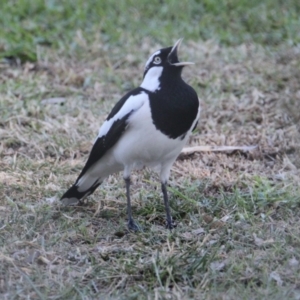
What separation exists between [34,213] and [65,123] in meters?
1.92

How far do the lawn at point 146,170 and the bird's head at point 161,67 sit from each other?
0.90 metres

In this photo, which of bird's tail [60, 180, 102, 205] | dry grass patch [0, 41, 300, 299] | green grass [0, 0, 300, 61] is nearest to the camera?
dry grass patch [0, 41, 300, 299]

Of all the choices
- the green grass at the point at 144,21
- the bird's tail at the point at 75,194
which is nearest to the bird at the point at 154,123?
the bird's tail at the point at 75,194

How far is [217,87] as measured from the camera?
7.68 m

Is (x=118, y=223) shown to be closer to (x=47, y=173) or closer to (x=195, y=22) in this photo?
(x=47, y=173)

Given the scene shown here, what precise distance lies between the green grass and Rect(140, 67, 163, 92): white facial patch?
12.4 ft

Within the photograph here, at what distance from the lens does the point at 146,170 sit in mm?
5953

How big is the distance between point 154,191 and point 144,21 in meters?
4.32

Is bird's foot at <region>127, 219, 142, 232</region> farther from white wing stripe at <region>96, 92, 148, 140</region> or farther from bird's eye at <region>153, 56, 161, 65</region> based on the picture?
bird's eye at <region>153, 56, 161, 65</region>

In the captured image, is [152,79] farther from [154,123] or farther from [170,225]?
[170,225]

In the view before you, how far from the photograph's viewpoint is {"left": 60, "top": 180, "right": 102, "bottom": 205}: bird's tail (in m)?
5.27

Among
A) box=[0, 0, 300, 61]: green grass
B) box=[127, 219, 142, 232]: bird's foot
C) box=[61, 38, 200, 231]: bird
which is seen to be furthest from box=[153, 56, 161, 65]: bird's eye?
box=[0, 0, 300, 61]: green grass

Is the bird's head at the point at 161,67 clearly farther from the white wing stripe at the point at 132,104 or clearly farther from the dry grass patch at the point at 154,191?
the dry grass patch at the point at 154,191

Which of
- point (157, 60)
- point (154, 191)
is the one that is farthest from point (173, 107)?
point (154, 191)
